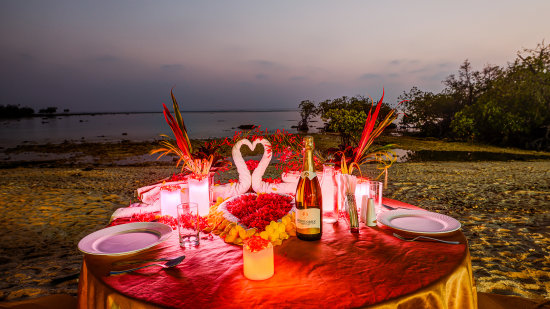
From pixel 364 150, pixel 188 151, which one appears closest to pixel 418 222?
pixel 364 150

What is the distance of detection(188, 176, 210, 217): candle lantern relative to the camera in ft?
5.89

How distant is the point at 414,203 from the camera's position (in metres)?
5.62

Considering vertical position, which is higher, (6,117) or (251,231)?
(6,117)

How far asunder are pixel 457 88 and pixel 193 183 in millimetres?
26418

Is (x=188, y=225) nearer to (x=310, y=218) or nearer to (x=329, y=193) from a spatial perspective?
(x=310, y=218)

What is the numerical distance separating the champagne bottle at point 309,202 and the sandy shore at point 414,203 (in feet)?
7.24

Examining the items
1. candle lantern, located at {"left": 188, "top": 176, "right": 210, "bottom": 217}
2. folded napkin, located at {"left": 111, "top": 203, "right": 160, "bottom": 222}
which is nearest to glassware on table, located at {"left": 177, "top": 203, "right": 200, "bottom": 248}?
candle lantern, located at {"left": 188, "top": 176, "right": 210, "bottom": 217}

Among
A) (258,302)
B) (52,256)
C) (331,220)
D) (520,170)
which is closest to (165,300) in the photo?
(258,302)

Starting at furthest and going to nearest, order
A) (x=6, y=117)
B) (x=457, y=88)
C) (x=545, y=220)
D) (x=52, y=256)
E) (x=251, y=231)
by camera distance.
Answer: (x=6, y=117) < (x=457, y=88) < (x=545, y=220) < (x=52, y=256) < (x=251, y=231)

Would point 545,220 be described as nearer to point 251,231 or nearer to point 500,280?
point 500,280

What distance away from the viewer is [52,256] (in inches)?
140

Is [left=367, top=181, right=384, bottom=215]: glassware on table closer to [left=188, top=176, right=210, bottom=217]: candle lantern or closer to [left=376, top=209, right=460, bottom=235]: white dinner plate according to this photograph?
[left=376, top=209, right=460, bottom=235]: white dinner plate

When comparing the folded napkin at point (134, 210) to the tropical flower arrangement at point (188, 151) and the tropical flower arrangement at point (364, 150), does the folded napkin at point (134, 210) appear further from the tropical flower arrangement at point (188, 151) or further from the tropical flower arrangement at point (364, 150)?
the tropical flower arrangement at point (364, 150)

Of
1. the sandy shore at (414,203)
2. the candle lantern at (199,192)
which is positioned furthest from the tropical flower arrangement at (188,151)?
the sandy shore at (414,203)
